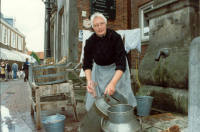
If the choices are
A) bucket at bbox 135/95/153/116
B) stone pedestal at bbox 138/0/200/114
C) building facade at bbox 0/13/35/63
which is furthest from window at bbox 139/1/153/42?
building facade at bbox 0/13/35/63

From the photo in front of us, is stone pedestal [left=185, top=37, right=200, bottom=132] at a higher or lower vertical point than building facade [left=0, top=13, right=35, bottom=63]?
lower

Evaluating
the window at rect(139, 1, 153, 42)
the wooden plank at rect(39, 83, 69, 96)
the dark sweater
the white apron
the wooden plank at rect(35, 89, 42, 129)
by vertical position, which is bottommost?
the wooden plank at rect(35, 89, 42, 129)

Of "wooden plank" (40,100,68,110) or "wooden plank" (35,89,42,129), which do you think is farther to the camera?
"wooden plank" (40,100,68,110)

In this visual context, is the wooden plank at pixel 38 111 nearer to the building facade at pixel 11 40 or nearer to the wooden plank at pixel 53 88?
the wooden plank at pixel 53 88

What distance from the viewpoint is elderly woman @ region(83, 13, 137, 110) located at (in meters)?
2.24

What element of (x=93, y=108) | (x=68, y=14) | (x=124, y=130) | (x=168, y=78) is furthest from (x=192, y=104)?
(x=68, y=14)

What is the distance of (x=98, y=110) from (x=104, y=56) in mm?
865

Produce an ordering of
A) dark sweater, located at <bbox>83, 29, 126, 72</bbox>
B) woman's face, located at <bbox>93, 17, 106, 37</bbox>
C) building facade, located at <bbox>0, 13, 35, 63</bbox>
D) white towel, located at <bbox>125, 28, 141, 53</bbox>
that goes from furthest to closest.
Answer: building facade, located at <bbox>0, 13, 35, 63</bbox>, white towel, located at <bbox>125, 28, 141, 53</bbox>, dark sweater, located at <bbox>83, 29, 126, 72</bbox>, woman's face, located at <bbox>93, 17, 106, 37</bbox>

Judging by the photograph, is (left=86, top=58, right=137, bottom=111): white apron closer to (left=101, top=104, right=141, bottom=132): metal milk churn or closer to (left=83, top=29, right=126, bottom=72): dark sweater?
(left=83, top=29, right=126, bottom=72): dark sweater

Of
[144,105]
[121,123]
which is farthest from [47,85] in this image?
[121,123]

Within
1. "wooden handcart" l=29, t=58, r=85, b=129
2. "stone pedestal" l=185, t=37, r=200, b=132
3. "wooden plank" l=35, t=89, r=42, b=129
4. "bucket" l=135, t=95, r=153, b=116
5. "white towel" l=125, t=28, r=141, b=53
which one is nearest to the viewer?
"stone pedestal" l=185, t=37, r=200, b=132

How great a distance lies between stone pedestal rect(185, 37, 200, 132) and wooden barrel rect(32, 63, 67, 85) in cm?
255

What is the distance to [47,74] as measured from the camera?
347 centimetres

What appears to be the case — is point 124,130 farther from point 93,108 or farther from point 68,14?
point 68,14
